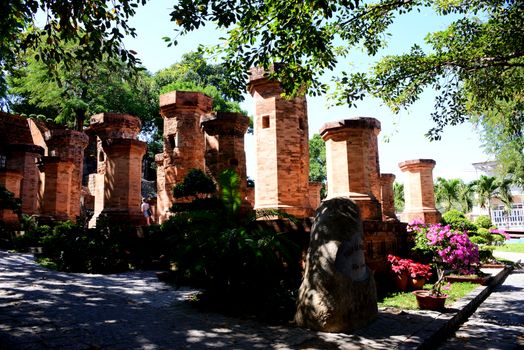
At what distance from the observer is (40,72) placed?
2611 cm

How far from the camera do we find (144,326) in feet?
16.1

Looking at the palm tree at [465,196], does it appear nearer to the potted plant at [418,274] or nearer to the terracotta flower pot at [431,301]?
the potted plant at [418,274]

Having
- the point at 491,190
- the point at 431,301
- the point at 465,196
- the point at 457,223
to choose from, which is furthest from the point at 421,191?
the point at 465,196

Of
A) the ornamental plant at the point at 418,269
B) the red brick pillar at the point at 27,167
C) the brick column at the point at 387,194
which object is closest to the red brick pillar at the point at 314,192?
the brick column at the point at 387,194

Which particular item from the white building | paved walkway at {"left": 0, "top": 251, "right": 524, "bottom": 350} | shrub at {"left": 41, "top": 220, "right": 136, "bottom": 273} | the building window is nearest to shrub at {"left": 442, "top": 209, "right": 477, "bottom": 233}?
paved walkway at {"left": 0, "top": 251, "right": 524, "bottom": 350}

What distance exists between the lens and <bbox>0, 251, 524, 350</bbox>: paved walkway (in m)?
4.25

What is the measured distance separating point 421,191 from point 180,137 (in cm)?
1081

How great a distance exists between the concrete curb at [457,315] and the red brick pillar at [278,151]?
170 inches

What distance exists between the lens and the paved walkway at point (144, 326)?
4246 mm

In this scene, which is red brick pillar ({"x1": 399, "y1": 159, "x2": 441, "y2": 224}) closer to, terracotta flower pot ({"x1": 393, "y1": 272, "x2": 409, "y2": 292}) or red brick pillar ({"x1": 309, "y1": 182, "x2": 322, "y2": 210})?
red brick pillar ({"x1": 309, "y1": 182, "x2": 322, "y2": 210})

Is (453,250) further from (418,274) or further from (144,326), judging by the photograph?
(144,326)

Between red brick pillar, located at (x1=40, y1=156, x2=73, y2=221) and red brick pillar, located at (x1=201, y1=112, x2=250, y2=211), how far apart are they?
24.2ft

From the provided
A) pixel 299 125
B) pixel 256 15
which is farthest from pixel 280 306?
pixel 299 125

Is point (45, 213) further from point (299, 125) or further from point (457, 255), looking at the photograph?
point (457, 255)
